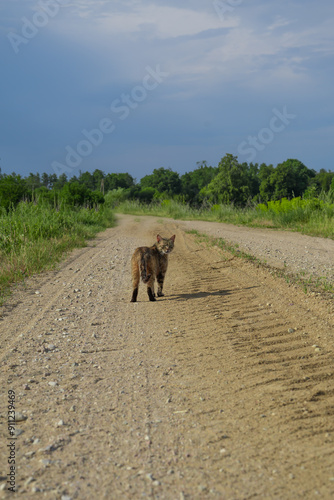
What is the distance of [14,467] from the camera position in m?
2.79

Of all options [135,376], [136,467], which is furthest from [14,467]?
[135,376]

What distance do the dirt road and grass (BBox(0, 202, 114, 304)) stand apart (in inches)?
85.9

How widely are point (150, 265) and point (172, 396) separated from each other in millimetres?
3315

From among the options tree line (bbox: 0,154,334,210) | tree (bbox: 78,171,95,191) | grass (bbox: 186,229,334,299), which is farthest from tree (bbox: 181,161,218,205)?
grass (bbox: 186,229,334,299)

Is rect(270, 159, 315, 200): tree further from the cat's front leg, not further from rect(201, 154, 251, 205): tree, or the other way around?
the cat's front leg

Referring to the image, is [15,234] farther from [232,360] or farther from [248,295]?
[232,360]

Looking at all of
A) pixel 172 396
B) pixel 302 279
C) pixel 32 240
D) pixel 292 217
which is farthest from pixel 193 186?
pixel 172 396

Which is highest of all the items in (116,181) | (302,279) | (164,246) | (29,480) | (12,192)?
(116,181)

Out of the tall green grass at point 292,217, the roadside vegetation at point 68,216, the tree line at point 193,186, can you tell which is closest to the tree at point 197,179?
the tree line at point 193,186

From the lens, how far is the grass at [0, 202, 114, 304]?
9.14 metres

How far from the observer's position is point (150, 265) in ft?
22.6

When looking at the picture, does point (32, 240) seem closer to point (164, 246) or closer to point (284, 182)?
point (164, 246)

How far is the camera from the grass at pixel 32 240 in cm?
914

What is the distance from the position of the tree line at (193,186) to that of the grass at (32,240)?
4.93ft
